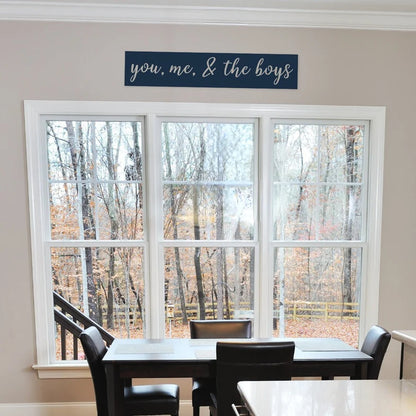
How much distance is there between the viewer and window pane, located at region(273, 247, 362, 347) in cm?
274

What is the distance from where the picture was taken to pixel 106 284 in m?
2.69

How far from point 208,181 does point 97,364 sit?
1495 mm

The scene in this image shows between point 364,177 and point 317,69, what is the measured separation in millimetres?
931

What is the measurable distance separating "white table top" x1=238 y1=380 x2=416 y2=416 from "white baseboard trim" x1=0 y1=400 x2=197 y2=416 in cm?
183

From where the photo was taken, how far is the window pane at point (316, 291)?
274cm

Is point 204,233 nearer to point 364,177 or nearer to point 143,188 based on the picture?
point 143,188

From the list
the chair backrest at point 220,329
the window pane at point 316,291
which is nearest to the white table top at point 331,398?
the chair backrest at point 220,329

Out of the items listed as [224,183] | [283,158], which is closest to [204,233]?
[224,183]

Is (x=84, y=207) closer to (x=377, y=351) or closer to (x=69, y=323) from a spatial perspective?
(x=69, y=323)

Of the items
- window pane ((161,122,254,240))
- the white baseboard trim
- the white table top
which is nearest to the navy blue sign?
window pane ((161,122,254,240))

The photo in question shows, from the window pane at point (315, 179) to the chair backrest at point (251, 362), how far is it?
1092 mm

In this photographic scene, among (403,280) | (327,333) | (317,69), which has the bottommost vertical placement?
(327,333)

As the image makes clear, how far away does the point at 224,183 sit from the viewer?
2.70 m

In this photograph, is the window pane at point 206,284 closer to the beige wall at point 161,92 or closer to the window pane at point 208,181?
the window pane at point 208,181
